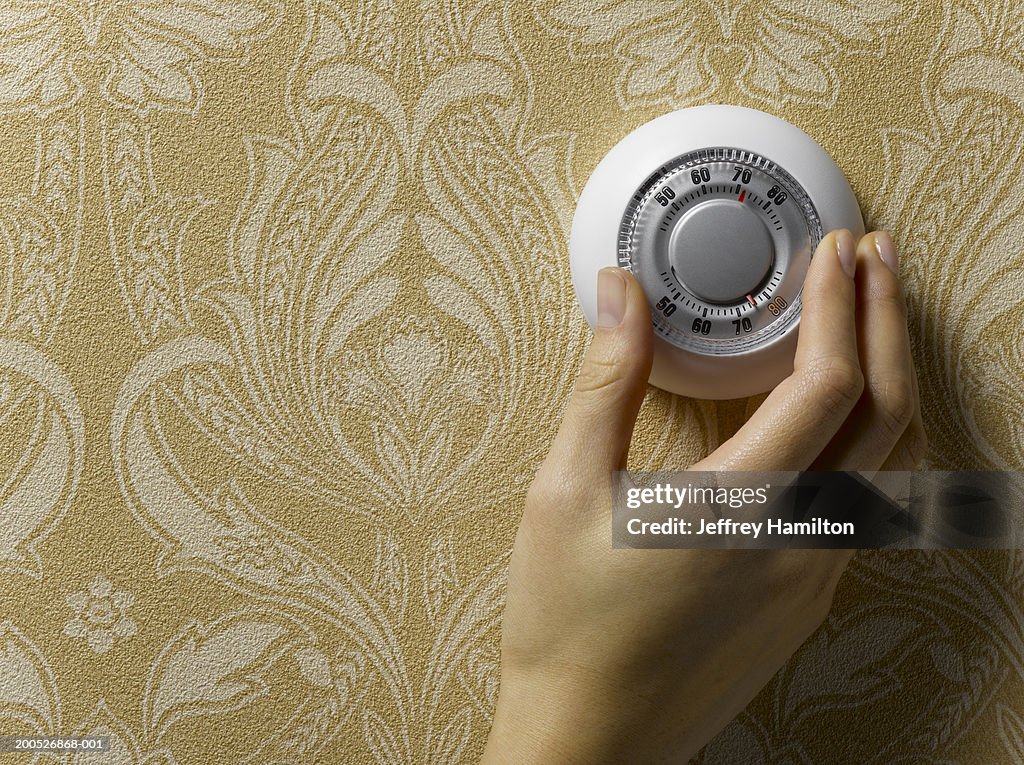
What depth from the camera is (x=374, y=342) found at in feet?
1.63

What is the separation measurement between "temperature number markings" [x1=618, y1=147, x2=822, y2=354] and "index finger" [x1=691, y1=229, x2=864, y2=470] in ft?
0.04

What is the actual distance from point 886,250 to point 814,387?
0.10 meters

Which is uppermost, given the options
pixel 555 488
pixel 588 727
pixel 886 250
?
pixel 886 250

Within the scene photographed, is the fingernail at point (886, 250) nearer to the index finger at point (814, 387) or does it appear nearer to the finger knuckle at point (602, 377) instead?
the index finger at point (814, 387)

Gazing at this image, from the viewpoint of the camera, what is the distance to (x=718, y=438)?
0.49 meters

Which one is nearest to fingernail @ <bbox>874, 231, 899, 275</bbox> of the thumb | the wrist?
the thumb

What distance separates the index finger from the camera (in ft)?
1.35

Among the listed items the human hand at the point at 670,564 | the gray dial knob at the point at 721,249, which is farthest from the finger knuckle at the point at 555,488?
the gray dial knob at the point at 721,249

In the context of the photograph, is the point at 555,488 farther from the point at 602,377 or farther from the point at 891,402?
the point at 891,402

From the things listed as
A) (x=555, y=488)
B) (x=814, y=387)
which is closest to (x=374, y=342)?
(x=555, y=488)

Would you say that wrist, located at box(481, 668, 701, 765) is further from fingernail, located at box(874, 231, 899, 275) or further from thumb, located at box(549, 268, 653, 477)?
fingernail, located at box(874, 231, 899, 275)

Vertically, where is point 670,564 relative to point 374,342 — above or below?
below

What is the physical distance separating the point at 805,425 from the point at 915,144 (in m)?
0.21

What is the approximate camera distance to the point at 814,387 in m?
0.41
